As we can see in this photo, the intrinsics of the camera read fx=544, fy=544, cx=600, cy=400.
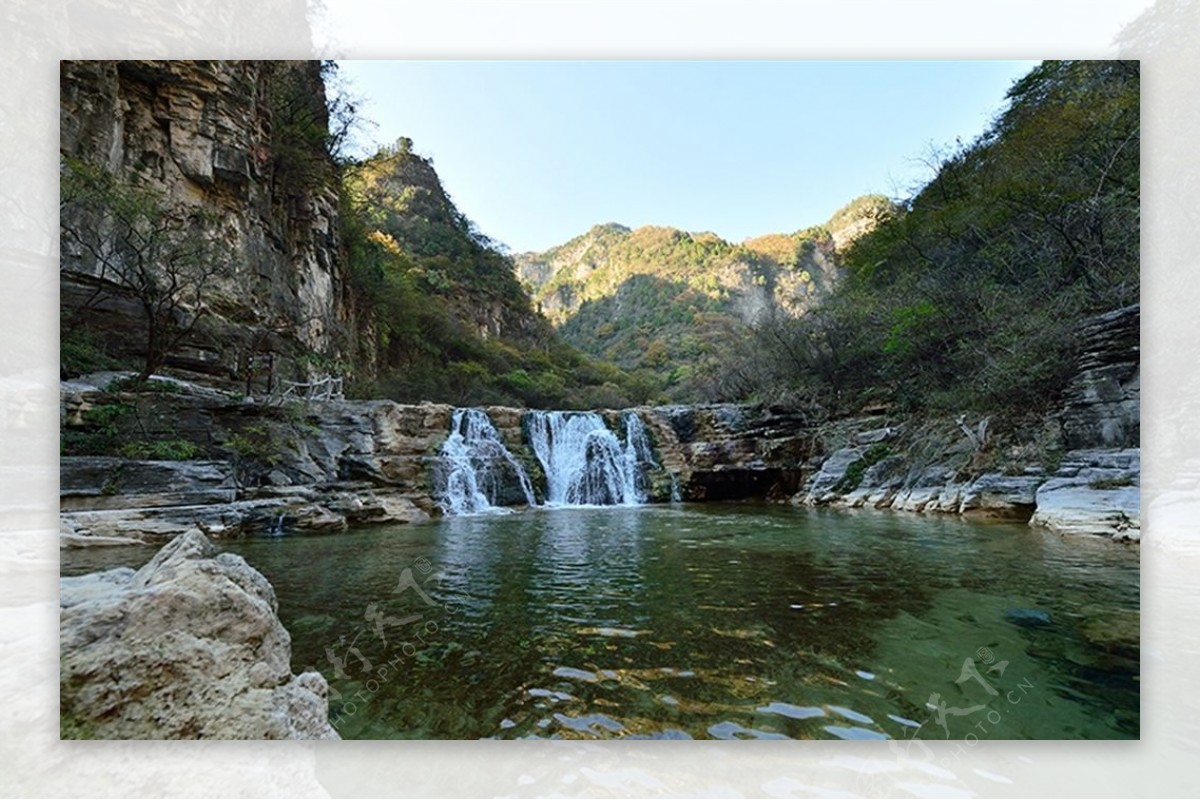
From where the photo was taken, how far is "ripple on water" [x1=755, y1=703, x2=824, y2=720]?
5.85 ft

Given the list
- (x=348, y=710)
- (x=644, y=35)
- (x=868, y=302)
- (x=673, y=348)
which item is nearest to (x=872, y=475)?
(x=868, y=302)

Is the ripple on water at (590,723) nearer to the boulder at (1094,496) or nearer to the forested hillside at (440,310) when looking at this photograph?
the boulder at (1094,496)

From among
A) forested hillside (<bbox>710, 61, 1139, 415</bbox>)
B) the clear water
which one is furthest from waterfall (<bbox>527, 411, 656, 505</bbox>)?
the clear water

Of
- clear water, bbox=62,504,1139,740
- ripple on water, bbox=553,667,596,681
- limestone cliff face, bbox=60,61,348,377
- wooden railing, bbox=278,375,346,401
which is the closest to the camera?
clear water, bbox=62,504,1139,740

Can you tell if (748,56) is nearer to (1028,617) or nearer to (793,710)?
(793,710)

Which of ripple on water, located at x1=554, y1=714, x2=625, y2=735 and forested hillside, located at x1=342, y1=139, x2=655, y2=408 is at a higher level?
forested hillside, located at x1=342, y1=139, x2=655, y2=408

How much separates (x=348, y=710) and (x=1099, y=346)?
23.8ft

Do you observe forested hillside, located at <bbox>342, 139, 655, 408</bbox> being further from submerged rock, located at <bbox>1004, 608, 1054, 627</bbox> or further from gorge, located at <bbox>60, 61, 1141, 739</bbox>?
submerged rock, located at <bbox>1004, 608, 1054, 627</bbox>

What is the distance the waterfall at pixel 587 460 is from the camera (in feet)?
38.7

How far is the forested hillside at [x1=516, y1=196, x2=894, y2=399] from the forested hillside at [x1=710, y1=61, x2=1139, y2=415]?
39.2 ft

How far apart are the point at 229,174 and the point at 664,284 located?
25807 mm

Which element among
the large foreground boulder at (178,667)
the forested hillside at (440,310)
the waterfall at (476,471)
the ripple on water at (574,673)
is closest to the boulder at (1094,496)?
the ripple on water at (574,673)

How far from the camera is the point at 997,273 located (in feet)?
27.1

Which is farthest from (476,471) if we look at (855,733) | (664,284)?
(664,284)
